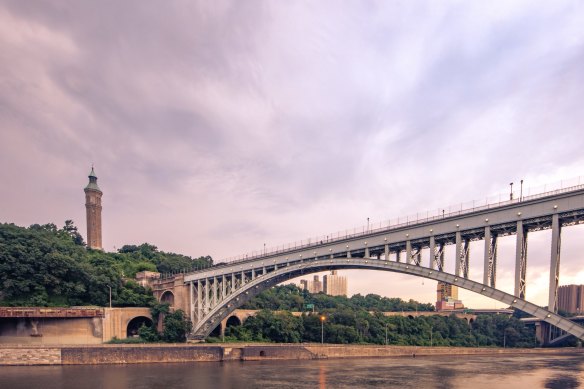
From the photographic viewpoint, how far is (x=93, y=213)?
11675cm

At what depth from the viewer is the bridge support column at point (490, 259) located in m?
28.6

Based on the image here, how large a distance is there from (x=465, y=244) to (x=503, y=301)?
6886 millimetres

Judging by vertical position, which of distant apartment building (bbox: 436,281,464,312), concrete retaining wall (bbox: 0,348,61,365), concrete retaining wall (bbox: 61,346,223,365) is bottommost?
distant apartment building (bbox: 436,281,464,312)

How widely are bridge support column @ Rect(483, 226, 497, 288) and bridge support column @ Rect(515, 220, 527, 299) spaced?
84.1 inches

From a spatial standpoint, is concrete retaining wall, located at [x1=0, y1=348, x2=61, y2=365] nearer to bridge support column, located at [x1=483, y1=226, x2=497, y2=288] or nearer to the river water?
the river water

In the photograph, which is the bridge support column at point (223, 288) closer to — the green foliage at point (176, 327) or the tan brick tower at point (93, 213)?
the green foliage at point (176, 327)

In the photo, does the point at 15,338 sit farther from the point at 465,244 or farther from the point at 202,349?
the point at 465,244

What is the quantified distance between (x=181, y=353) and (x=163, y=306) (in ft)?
48.9

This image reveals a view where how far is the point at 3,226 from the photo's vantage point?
5956 cm

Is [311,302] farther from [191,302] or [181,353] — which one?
[181,353]

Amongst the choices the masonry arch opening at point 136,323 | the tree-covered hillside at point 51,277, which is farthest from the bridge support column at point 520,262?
the masonry arch opening at point 136,323

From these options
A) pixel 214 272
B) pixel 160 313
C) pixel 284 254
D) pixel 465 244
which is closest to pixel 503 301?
pixel 465 244

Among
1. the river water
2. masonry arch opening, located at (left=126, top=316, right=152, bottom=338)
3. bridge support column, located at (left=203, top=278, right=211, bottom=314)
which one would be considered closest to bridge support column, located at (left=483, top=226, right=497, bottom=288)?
the river water

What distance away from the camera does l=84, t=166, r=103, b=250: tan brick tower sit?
11619cm
